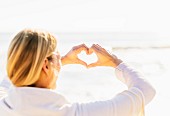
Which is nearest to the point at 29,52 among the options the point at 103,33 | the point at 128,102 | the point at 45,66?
the point at 45,66

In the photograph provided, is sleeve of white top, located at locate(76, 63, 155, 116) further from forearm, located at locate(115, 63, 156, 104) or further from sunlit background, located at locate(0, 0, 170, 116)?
sunlit background, located at locate(0, 0, 170, 116)

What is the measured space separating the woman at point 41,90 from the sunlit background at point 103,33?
1.56m

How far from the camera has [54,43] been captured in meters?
0.86

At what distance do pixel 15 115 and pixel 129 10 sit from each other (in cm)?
695

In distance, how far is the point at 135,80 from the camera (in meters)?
0.95

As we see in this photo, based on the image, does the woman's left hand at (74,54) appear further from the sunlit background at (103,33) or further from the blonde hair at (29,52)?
the sunlit background at (103,33)

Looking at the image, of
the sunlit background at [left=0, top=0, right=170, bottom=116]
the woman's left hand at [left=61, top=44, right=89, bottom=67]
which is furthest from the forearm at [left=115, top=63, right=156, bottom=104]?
the sunlit background at [left=0, top=0, right=170, bottom=116]

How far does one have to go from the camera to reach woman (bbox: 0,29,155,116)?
2.74 ft

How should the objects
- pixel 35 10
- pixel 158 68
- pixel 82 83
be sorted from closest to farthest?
pixel 82 83
pixel 158 68
pixel 35 10

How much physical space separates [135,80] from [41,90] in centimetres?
25

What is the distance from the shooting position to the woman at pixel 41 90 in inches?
32.9

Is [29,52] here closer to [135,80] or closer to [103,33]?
[135,80]

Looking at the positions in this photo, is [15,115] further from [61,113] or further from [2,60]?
[2,60]

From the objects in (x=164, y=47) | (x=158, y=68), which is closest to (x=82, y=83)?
(x=158, y=68)
